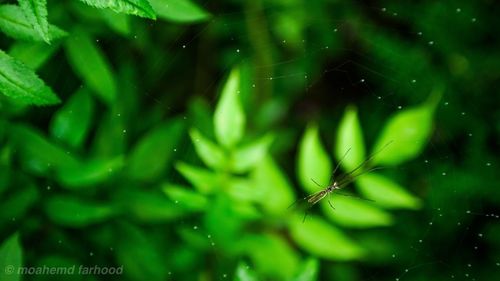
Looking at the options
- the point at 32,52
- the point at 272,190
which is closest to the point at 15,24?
the point at 32,52

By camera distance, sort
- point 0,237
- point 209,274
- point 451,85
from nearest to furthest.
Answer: point 0,237 < point 209,274 < point 451,85

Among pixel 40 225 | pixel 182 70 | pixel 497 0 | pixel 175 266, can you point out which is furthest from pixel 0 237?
pixel 497 0

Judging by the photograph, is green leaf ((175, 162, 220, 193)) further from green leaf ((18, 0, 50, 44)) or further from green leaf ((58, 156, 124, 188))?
green leaf ((18, 0, 50, 44))

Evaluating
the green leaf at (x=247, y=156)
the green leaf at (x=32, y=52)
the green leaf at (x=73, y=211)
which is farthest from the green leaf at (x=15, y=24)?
the green leaf at (x=247, y=156)

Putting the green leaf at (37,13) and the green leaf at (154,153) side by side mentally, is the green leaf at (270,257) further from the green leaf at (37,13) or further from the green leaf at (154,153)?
the green leaf at (37,13)

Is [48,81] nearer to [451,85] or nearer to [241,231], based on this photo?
[241,231]

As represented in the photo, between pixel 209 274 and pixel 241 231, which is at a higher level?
pixel 241 231
